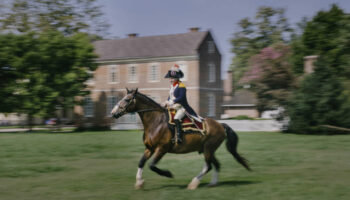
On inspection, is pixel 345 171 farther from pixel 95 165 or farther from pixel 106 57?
pixel 106 57

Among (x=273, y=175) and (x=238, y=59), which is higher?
(x=238, y=59)

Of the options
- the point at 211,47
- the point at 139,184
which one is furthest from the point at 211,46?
the point at 139,184

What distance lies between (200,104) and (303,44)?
1320 cm

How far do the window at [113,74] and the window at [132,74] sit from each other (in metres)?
1.59

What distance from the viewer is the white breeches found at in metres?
8.97

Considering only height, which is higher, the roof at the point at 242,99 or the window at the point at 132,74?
the window at the point at 132,74

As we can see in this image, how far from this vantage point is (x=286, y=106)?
90.9 feet

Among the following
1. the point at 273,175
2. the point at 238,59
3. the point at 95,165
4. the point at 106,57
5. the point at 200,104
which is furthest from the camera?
the point at 238,59

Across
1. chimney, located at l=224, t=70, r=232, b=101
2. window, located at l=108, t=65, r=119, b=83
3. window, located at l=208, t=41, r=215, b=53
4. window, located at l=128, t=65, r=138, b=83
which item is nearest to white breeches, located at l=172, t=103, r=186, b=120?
window, located at l=208, t=41, r=215, b=53

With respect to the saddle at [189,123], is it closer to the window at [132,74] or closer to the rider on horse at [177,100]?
the rider on horse at [177,100]

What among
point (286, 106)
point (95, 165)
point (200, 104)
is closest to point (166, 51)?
point (200, 104)

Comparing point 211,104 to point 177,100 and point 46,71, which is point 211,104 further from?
point 177,100

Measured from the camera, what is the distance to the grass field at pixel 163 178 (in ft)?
26.5

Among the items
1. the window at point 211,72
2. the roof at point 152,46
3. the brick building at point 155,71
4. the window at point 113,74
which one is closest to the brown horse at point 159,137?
the brick building at point 155,71
